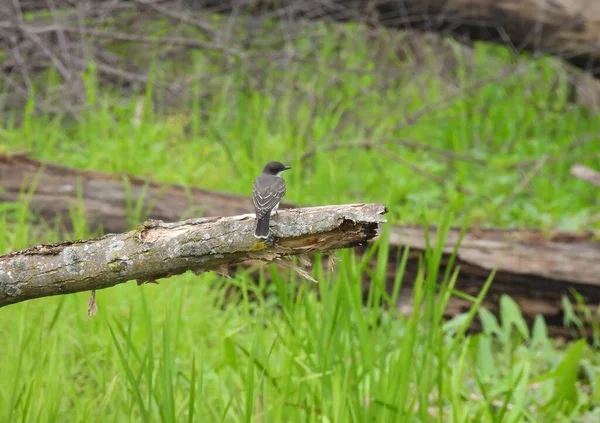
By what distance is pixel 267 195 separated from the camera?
2.33m

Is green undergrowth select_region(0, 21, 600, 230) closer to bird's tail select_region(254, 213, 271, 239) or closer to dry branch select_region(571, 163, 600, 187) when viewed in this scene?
dry branch select_region(571, 163, 600, 187)

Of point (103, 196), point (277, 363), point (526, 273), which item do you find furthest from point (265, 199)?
point (103, 196)

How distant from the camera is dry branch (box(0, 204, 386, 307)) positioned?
5.63ft

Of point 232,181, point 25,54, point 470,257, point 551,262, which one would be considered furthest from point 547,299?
point 25,54

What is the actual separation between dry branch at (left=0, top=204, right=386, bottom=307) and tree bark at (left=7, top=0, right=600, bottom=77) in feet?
16.1

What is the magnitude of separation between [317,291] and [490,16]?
3.41 meters

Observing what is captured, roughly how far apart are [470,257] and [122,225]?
185 centimetres

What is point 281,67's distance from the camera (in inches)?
277

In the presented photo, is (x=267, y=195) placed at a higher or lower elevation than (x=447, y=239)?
higher

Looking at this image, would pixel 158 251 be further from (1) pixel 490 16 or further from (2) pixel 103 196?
(1) pixel 490 16

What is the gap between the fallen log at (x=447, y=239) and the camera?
4.23 m

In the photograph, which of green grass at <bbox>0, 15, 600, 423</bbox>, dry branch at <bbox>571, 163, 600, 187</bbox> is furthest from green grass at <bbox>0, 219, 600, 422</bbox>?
dry branch at <bbox>571, 163, 600, 187</bbox>

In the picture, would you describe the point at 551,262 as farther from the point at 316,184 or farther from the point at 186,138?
the point at 186,138

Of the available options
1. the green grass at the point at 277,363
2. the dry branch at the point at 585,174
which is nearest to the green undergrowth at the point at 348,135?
the dry branch at the point at 585,174
